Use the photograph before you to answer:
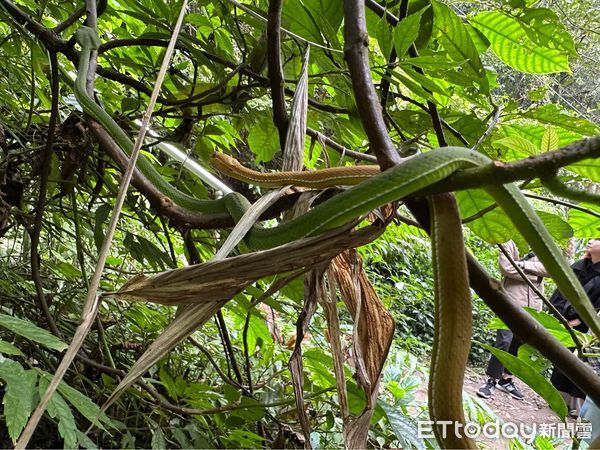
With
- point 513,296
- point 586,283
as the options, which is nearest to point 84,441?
point 586,283

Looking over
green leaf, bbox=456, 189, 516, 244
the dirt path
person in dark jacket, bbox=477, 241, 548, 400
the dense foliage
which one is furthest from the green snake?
the dirt path

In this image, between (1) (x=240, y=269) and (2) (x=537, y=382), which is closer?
(1) (x=240, y=269)

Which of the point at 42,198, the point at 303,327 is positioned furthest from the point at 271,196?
A: the point at 42,198

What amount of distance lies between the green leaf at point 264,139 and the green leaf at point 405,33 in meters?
0.56

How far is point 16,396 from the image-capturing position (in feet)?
1.96

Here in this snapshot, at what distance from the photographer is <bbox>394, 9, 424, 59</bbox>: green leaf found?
26.8 inches

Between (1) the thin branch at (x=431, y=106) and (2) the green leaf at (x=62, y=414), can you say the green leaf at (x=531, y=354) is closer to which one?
(1) the thin branch at (x=431, y=106)

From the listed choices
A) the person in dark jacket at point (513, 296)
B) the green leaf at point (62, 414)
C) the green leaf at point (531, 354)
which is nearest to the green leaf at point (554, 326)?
the green leaf at point (531, 354)

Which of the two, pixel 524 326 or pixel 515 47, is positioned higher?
pixel 515 47

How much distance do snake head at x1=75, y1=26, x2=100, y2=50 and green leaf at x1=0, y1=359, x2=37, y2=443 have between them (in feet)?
1.84

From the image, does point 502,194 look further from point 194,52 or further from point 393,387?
point 393,387

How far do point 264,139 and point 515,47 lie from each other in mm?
574

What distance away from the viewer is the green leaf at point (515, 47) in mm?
917

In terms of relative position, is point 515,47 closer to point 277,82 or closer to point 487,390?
point 277,82
